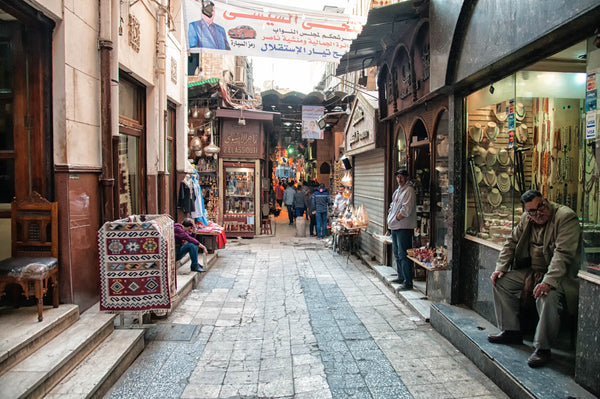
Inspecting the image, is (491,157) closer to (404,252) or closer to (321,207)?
(404,252)

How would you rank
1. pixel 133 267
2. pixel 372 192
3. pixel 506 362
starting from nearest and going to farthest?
pixel 506 362 → pixel 133 267 → pixel 372 192

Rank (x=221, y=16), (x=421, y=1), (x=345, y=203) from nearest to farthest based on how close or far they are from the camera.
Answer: (x=421, y=1) → (x=221, y=16) → (x=345, y=203)

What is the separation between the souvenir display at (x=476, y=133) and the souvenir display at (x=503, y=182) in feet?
1.97

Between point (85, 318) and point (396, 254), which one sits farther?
point (396, 254)

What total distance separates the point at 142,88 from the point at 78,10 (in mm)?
2589

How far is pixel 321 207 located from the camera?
14.2 metres

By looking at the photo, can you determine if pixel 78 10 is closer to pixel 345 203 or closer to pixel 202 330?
pixel 202 330

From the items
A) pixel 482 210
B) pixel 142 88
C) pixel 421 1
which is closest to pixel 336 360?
pixel 482 210

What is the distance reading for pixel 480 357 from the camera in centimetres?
408

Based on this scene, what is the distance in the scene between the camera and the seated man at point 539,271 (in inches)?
142

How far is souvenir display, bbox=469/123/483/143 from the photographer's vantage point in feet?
17.9

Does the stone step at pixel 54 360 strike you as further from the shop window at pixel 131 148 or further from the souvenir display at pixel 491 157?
the souvenir display at pixel 491 157

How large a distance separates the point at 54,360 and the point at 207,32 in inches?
247

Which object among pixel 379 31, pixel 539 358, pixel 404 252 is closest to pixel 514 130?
pixel 539 358
